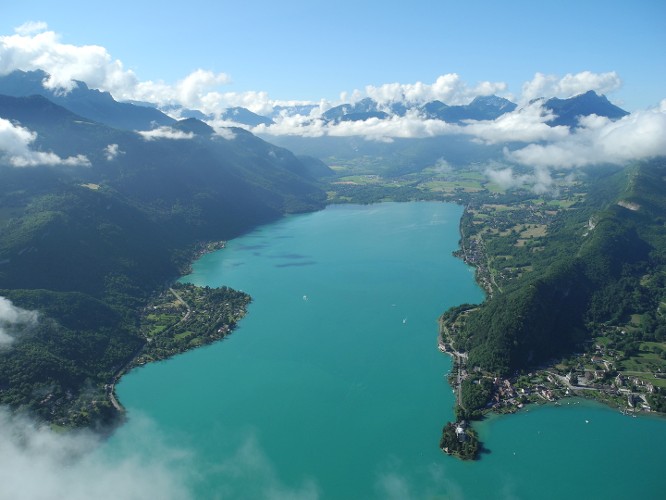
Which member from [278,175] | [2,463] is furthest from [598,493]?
[278,175]

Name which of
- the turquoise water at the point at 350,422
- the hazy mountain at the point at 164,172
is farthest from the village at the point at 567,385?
the hazy mountain at the point at 164,172

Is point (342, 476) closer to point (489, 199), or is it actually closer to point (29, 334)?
point (29, 334)

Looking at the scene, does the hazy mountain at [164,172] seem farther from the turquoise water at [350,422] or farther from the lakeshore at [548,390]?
the lakeshore at [548,390]

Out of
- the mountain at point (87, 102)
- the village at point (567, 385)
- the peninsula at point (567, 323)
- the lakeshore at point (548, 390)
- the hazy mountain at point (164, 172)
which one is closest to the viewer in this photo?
the lakeshore at point (548, 390)

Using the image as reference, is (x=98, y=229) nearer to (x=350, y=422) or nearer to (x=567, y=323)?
(x=350, y=422)

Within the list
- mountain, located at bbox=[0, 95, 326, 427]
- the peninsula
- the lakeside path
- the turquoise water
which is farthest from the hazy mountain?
the lakeside path

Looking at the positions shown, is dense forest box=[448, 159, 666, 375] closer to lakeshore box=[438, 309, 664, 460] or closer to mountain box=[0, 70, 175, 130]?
lakeshore box=[438, 309, 664, 460]
